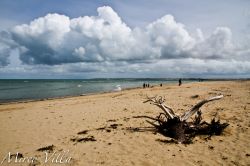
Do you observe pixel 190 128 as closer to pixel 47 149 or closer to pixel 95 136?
pixel 95 136

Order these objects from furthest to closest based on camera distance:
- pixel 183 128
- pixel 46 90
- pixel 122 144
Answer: pixel 46 90, pixel 183 128, pixel 122 144

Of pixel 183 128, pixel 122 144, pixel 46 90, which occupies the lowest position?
pixel 46 90

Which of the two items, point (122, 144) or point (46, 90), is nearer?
point (122, 144)

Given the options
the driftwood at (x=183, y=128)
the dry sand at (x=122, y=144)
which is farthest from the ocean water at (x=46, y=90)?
the driftwood at (x=183, y=128)

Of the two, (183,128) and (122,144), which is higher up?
(183,128)

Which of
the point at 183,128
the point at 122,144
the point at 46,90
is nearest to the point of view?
the point at 122,144

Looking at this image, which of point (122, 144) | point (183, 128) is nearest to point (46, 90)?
point (122, 144)

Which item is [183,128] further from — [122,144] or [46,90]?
[46,90]

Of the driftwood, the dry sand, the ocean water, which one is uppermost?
the driftwood

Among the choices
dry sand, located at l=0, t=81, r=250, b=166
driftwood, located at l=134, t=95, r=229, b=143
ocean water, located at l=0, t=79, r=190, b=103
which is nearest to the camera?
dry sand, located at l=0, t=81, r=250, b=166

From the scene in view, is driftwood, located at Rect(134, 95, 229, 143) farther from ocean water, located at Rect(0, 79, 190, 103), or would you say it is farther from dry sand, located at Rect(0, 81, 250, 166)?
ocean water, located at Rect(0, 79, 190, 103)

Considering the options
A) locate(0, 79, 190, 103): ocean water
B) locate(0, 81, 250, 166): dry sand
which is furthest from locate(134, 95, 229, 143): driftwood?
locate(0, 79, 190, 103): ocean water

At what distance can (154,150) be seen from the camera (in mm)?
8719

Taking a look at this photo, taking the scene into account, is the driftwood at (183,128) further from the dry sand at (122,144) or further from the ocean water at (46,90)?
the ocean water at (46,90)
